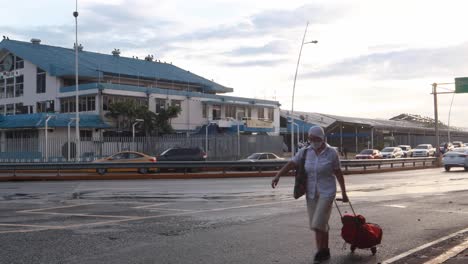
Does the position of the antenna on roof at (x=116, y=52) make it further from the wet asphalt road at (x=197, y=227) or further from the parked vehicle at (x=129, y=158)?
the wet asphalt road at (x=197, y=227)

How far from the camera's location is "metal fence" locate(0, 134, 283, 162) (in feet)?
127

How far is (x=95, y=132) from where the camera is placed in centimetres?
5125

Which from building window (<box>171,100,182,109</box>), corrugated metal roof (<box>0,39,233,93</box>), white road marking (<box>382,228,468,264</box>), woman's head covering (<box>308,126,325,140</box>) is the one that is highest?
corrugated metal roof (<box>0,39,233,93</box>)

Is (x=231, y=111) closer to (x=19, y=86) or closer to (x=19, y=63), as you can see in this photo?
(x=19, y=86)

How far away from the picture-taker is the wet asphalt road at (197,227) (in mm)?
7965

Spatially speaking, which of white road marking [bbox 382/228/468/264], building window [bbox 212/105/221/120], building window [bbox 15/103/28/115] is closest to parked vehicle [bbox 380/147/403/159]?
building window [bbox 212/105/221/120]

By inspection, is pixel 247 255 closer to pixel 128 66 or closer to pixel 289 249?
pixel 289 249

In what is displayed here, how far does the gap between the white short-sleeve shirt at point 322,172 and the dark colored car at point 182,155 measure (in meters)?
29.6

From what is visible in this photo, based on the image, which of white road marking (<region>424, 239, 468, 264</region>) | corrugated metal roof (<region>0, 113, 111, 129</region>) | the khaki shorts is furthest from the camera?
corrugated metal roof (<region>0, 113, 111, 129</region>)

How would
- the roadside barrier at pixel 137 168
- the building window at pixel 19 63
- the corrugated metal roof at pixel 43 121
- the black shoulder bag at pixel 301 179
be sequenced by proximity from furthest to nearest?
the building window at pixel 19 63
the corrugated metal roof at pixel 43 121
the roadside barrier at pixel 137 168
the black shoulder bag at pixel 301 179

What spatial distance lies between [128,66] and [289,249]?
186 ft

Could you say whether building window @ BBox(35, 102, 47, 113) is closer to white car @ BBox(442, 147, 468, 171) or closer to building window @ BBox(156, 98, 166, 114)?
building window @ BBox(156, 98, 166, 114)

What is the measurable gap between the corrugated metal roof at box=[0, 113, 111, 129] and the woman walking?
136ft

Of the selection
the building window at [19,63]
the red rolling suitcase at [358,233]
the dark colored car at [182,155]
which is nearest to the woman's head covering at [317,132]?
the red rolling suitcase at [358,233]
